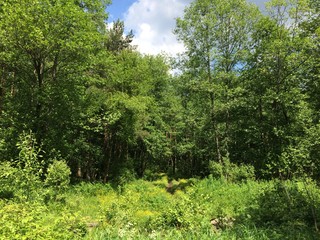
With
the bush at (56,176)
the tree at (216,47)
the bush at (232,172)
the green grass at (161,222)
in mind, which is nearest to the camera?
the green grass at (161,222)

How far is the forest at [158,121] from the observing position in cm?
837

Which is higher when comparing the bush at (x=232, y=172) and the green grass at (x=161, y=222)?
the bush at (x=232, y=172)

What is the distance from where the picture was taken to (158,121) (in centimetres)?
3200

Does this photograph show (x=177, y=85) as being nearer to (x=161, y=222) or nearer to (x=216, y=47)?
(x=216, y=47)

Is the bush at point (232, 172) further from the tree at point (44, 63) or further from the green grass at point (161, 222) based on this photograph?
the tree at point (44, 63)

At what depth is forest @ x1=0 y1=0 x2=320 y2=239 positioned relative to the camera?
8.37m

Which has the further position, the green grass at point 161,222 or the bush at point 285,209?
the bush at point 285,209

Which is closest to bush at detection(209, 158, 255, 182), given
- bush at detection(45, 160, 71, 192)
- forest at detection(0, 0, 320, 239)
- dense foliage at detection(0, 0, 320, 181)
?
forest at detection(0, 0, 320, 239)

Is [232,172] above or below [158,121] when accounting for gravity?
below

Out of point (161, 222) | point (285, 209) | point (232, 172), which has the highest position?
point (232, 172)

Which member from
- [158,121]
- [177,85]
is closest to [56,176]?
[177,85]

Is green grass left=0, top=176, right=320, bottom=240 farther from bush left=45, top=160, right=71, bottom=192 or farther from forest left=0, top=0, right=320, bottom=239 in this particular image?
bush left=45, top=160, right=71, bottom=192

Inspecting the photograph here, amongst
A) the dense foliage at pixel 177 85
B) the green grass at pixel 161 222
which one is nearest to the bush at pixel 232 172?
the dense foliage at pixel 177 85

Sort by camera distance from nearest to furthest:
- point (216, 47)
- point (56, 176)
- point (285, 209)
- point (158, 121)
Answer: point (285, 209) < point (56, 176) < point (216, 47) < point (158, 121)
